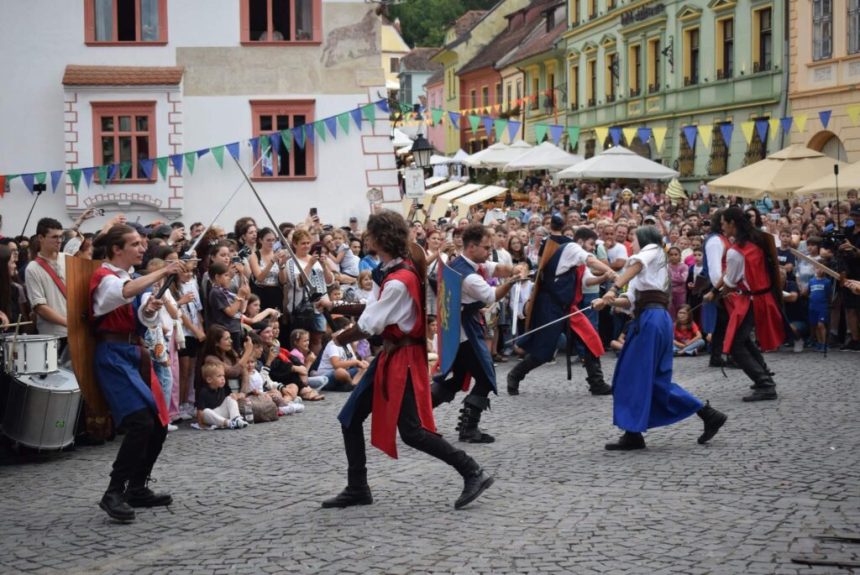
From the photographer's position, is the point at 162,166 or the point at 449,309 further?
the point at 162,166

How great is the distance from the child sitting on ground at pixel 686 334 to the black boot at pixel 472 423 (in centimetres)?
780

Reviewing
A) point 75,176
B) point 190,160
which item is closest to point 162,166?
point 190,160

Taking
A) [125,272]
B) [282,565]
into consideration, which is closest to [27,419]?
[125,272]

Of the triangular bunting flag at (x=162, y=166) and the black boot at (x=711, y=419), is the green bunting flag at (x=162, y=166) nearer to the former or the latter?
the triangular bunting flag at (x=162, y=166)

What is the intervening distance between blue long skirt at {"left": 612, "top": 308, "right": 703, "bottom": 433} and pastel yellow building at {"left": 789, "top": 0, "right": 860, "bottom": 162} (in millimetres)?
22981

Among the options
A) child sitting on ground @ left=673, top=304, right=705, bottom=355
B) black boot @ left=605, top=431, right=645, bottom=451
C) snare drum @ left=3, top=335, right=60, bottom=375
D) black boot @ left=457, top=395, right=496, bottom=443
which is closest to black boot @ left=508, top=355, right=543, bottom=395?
black boot @ left=457, top=395, right=496, bottom=443

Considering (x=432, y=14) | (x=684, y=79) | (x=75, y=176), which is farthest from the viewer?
(x=432, y=14)

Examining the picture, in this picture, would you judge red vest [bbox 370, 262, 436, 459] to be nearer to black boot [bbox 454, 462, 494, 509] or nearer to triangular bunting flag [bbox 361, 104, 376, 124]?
black boot [bbox 454, 462, 494, 509]

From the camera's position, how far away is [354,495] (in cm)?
799

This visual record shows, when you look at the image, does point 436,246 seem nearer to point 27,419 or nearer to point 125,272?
point 27,419

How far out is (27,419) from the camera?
1018 cm

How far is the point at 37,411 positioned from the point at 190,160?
16019 millimetres

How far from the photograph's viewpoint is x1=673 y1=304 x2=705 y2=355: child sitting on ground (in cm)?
1773

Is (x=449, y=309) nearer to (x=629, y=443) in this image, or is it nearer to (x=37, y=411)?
(x=629, y=443)
